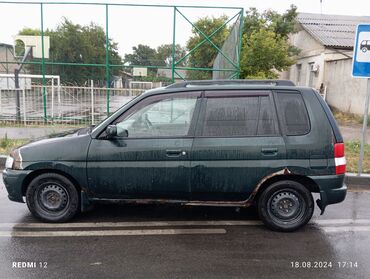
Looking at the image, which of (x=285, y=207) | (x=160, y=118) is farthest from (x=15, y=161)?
(x=285, y=207)

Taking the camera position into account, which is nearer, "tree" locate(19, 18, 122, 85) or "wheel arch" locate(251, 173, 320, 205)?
"wheel arch" locate(251, 173, 320, 205)

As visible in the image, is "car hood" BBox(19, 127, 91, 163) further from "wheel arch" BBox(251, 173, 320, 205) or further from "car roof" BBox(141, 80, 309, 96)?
"wheel arch" BBox(251, 173, 320, 205)

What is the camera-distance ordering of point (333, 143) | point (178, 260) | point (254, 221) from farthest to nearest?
point (254, 221), point (333, 143), point (178, 260)

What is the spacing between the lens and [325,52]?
20656mm

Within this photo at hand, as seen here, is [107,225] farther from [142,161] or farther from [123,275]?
[123,275]

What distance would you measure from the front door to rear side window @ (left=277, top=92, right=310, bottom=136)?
102 cm

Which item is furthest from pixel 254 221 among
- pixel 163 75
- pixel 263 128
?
pixel 163 75

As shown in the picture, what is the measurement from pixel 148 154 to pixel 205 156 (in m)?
0.67

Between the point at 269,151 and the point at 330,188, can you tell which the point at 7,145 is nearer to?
the point at 269,151

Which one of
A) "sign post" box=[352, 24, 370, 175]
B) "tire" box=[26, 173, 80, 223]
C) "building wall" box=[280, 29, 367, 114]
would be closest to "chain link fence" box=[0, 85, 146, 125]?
"sign post" box=[352, 24, 370, 175]

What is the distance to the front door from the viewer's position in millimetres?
4379

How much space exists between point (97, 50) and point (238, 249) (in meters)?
11.0

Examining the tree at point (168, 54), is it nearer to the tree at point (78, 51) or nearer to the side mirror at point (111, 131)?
the tree at point (78, 51)

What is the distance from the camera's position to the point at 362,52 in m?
6.43
